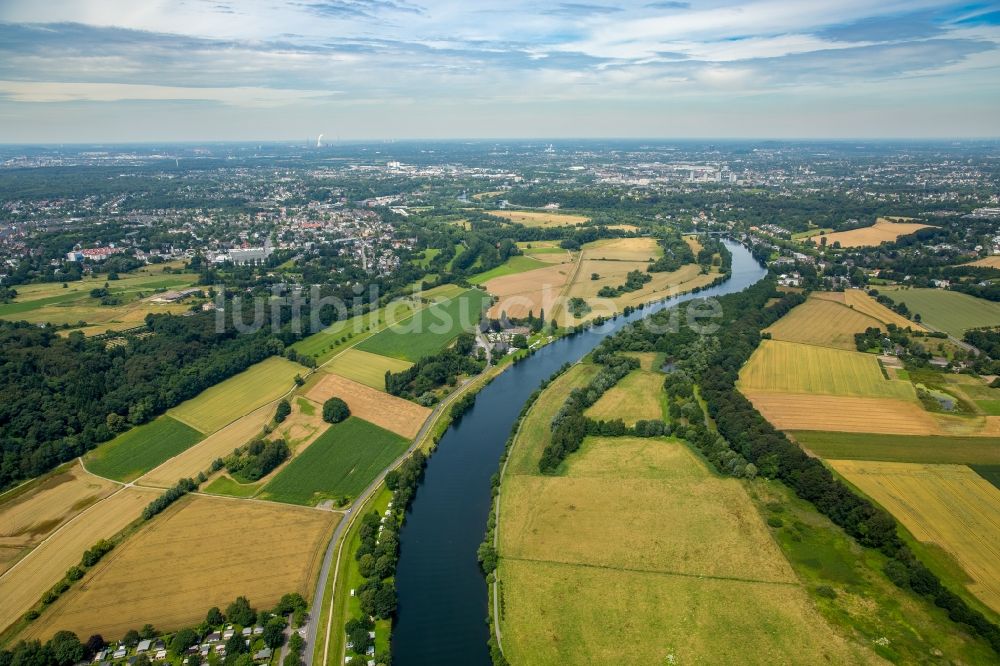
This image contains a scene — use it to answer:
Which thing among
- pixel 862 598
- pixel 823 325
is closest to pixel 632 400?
pixel 862 598

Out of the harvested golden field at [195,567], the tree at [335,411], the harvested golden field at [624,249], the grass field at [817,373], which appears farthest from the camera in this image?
the harvested golden field at [624,249]

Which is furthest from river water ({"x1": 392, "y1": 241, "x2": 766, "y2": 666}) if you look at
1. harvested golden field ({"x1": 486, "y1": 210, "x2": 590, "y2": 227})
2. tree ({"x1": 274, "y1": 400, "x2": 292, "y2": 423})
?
harvested golden field ({"x1": 486, "y1": 210, "x2": 590, "y2": 227})

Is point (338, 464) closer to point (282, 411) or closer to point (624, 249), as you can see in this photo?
point (282, 411)

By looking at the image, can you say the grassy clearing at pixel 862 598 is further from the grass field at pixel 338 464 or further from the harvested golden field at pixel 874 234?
the harvested golden field at pixel 874 234

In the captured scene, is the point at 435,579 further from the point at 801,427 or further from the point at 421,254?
the point at 421,254

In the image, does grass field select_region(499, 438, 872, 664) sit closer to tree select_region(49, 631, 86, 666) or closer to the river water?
the river water

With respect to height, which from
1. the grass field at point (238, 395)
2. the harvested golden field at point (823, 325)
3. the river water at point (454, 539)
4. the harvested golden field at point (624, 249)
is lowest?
the river water at point (454, 539)

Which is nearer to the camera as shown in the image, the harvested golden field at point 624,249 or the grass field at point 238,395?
the grass field at point 238,395

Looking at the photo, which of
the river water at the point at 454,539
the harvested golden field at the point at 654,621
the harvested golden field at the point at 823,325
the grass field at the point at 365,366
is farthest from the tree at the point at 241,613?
the harvested golden field at the point at 823,325
